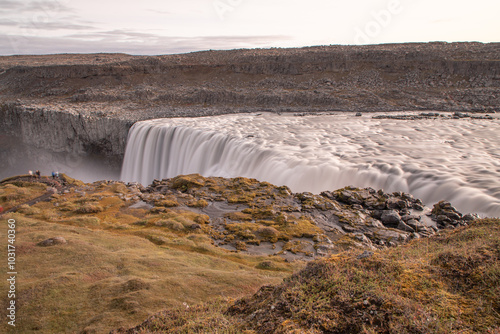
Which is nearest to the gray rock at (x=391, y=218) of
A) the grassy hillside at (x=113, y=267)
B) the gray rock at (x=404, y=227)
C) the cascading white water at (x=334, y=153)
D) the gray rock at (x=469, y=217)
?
the gray rock at (x=404, y=227)

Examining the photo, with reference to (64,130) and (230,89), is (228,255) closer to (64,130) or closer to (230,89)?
(64,130)

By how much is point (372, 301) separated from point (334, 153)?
1900 centimetres

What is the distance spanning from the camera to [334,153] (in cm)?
2325

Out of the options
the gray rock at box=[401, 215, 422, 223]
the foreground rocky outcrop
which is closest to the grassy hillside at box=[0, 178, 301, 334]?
the foreground rocky outcrop

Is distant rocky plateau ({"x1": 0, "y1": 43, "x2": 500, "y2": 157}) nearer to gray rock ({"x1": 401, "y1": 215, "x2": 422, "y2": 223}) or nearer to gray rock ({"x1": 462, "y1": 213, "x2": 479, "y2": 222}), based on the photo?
gray rock ({"x1": 462, "y1": 213, "x2": 479, "y2": 222})

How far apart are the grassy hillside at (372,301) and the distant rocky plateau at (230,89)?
1519 inches

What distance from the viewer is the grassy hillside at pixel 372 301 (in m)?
4.62

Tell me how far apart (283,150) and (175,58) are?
52080 mm

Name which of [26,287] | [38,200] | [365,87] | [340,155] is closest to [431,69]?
[365,87]

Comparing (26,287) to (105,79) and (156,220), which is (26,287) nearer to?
(156,220)

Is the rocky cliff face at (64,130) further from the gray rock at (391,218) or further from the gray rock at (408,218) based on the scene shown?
the gray rock at (408,218)

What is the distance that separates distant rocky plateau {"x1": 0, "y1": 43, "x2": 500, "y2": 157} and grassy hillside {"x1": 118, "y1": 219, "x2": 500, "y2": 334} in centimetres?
3859

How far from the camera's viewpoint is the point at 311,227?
13805mm

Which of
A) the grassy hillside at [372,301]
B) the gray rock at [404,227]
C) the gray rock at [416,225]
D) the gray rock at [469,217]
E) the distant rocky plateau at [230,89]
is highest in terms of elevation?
the distant rocky plateau at [230,89]
